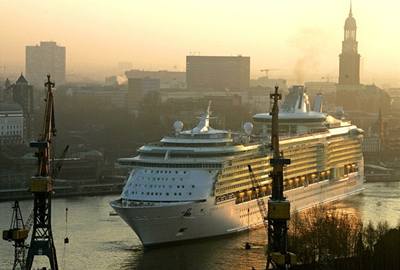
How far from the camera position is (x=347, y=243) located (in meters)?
20.1

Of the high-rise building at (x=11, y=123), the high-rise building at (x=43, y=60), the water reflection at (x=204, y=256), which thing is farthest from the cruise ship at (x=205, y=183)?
the high-rise building at (x=43, y=60)

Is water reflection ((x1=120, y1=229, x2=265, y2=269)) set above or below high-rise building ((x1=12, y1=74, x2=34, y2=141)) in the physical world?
below

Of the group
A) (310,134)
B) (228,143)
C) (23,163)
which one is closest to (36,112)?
(23,163)

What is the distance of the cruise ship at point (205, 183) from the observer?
886 inches

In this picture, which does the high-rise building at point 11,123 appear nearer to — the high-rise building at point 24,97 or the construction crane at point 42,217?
the high-rise building at point 24,97

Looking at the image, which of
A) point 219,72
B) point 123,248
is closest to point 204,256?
point 123,248

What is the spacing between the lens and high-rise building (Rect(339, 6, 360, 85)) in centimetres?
6831

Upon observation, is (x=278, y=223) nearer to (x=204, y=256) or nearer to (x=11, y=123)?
(x=204, y=256)

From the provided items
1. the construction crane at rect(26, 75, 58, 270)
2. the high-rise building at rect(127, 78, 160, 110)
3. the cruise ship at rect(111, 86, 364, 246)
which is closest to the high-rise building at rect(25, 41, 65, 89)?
the high-rise building at rect(127, 78, 160, 110)

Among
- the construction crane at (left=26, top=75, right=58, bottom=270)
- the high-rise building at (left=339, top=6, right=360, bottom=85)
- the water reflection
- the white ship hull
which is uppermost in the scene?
the high-rise building at (left=339, top=6, right=360, bottom=85)

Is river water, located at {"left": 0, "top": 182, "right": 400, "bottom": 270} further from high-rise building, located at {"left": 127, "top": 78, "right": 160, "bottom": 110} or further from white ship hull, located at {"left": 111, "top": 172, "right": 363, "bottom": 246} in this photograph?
high-rise building, located at {"left": 127, "top": 78, "right": 160, "bottom": 110}

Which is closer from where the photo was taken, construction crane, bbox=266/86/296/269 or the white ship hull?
construction crane, bbox=266/86/296/269

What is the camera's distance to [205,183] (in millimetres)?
23484

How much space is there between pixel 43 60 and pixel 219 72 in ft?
57.3
